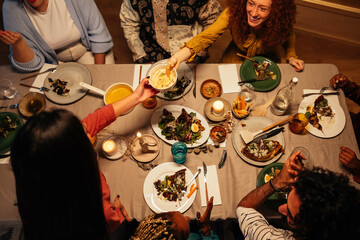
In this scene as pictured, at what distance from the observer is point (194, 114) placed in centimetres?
188

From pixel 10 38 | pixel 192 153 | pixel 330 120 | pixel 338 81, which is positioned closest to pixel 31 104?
pixel 10 38

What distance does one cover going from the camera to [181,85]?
78.4 inches

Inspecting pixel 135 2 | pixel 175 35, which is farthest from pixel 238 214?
pixel 135 2

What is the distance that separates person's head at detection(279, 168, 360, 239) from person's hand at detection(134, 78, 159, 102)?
114 centimetres

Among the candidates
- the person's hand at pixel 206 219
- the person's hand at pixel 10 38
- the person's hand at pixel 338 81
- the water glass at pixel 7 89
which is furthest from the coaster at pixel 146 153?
the person's hand at pixel 338 81

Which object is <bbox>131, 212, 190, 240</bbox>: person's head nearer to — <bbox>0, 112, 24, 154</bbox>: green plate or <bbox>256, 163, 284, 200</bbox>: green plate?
<bbox>256, 163, 284, 200</bbox>: green plate

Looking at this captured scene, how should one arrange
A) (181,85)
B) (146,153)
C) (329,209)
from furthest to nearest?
1. (181,85)
2. (146,153)
3. (329,209)

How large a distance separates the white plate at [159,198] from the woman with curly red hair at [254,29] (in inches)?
32.5

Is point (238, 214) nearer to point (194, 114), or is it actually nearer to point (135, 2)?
point (194, 114)

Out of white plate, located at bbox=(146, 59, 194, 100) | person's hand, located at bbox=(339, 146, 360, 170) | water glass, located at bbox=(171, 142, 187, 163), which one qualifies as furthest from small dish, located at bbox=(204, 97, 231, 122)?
person's hand, located at bbox=(339, 146, 360, 170)

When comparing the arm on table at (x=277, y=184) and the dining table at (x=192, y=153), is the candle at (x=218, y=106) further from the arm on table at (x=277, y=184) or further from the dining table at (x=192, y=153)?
the arm on table at (x=277, y=184)

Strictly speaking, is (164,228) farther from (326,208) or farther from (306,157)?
(306,157)

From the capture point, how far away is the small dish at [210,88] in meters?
1.97

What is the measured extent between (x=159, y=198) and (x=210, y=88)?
3.09 ft
